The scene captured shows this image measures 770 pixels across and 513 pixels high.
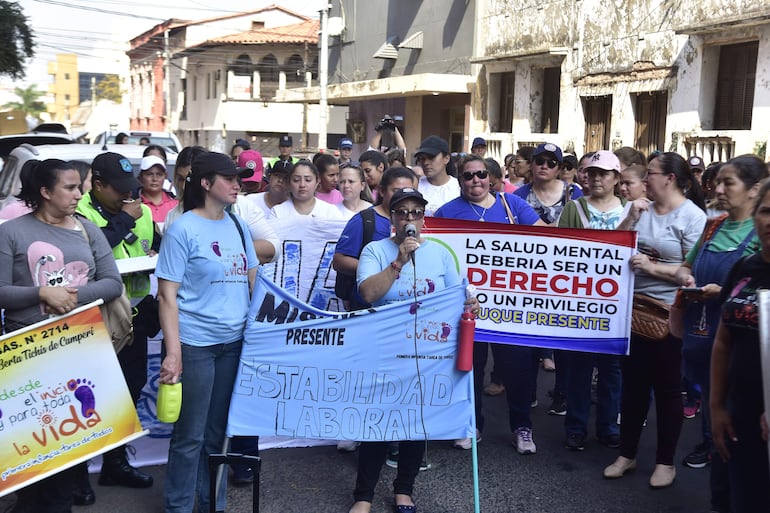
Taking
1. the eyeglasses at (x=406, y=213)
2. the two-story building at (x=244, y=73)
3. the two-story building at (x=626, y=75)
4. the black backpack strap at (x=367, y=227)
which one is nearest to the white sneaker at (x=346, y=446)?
the black backpack strap at (x=367, y=227)

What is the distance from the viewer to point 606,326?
207 inches

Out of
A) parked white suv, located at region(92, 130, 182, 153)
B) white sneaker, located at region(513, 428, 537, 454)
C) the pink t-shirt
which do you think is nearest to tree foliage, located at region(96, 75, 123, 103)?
parked white suv, located at region(92, 130, 182, 153)

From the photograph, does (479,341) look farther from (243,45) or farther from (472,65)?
(243,45)

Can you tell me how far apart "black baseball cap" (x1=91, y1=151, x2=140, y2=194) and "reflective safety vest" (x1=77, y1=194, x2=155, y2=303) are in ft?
0.65

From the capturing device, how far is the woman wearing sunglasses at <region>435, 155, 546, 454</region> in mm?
5559

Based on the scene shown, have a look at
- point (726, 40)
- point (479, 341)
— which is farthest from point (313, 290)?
point (726, 40)

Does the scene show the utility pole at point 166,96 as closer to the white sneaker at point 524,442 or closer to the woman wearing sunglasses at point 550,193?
the woman wearing sunglasses at point 550,193

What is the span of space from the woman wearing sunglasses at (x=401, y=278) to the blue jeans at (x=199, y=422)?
0.80 meters

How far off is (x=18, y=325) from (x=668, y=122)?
13394 millimetres

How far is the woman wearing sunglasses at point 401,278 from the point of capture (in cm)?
446

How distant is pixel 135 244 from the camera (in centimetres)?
514

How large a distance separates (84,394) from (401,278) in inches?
69.8

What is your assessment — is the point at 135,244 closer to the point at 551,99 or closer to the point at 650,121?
the point at 650,121

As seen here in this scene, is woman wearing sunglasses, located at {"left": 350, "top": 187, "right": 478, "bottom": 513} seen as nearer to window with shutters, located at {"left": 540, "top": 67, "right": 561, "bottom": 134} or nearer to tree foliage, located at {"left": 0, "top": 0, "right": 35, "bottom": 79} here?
tree foliage, located at {"left": 0, "top": 0, "right": 35, "bottom": 79}
